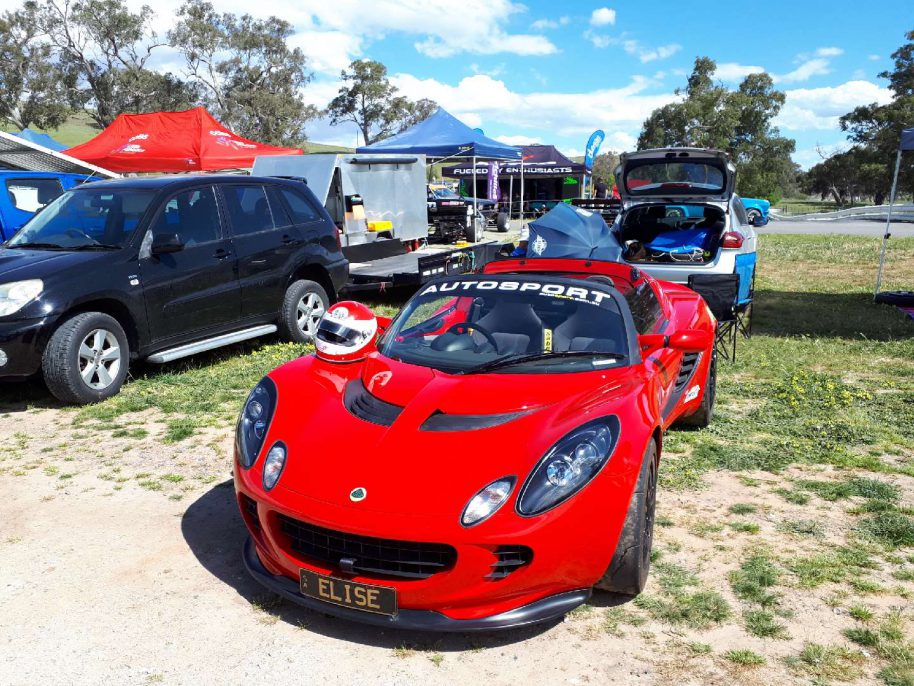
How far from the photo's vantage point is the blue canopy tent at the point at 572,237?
9.48 metres

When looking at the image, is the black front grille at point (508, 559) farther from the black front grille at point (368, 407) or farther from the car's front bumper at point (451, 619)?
the black front grille at point (368, 407)

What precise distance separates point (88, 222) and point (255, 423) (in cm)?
418

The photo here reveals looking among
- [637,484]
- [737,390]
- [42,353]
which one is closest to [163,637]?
[637,484]

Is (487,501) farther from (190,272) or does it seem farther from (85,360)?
(190,272)

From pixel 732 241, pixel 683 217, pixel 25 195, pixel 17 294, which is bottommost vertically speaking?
pixel 17 294

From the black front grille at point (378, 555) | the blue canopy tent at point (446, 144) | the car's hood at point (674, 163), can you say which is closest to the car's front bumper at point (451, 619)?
the black front grille at point (378, 555)

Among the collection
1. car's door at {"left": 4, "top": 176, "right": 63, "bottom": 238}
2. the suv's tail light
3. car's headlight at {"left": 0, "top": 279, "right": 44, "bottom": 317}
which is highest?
car's door at {"left": 4, "top": 176, "right": 63, "bottom": 238}

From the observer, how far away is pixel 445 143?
1920 cm

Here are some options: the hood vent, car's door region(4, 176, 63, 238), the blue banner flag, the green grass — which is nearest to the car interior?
the hood vent

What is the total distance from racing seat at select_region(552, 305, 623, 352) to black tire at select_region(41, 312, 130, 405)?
3.97m

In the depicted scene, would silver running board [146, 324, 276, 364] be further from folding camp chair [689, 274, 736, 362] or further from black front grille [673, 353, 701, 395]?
folding camp chair [689, 274, 736, 362]

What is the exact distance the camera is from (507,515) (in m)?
2.72

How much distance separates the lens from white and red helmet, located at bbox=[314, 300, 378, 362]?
4062 mm

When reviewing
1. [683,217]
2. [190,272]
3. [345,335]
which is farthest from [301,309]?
[683,217]
